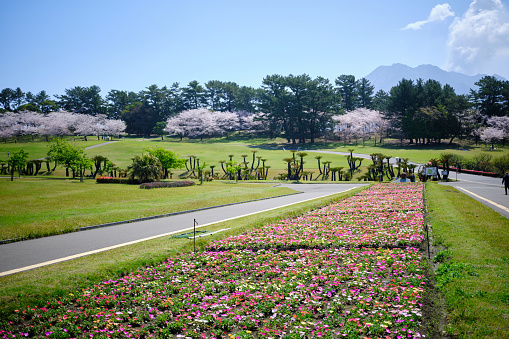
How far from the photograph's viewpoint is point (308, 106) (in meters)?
83.3

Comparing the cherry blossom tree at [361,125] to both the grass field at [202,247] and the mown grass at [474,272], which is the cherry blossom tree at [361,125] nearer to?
the grass field at [202,247]

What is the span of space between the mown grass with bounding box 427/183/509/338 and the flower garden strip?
1.74 feet

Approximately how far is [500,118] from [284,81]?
1981 inches

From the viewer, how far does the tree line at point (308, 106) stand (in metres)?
74.9

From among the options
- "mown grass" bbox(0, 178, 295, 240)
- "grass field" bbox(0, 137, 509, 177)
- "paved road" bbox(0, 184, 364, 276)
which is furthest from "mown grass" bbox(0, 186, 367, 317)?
"grass field" bbox(0, 137, 509, 177)

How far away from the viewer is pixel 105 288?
20.7ft

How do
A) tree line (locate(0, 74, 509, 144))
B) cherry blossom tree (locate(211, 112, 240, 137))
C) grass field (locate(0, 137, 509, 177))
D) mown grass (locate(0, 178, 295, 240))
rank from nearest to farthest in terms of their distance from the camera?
1. mown grass (locate(0, 178, 295, 240))
2. grass field (locate(0, 137, 509, 177))
3. tree line (locate(0, 74, 509, 144))
4. cherry blossom tree (locate(211, 112, 240, 137))

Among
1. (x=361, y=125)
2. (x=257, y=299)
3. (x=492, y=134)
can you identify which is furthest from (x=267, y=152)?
(x=257, y=299)

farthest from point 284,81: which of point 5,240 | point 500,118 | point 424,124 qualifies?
point 5,240

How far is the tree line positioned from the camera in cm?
7494

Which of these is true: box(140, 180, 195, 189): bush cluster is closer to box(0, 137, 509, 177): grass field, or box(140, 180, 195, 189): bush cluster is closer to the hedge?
the hedge

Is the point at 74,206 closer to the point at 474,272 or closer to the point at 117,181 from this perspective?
the point at 117,181

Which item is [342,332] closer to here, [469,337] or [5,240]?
[469,337]

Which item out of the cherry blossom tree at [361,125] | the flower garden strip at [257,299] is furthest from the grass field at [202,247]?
the cherry blossom tree at [361,125]
